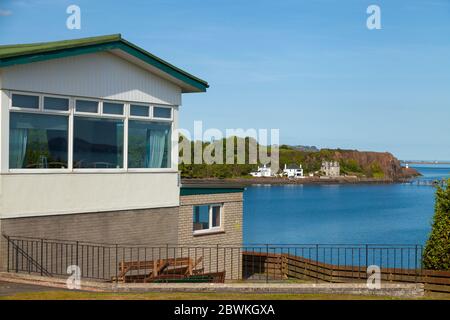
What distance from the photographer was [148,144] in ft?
66.7

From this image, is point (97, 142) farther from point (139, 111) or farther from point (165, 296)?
point (165, 296)

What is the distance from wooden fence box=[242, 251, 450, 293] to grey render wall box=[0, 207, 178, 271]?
332 cm

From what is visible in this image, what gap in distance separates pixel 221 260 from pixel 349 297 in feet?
26.4

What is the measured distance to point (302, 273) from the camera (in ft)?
86.9

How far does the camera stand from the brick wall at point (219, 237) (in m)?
21.3

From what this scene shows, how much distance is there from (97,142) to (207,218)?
524cm


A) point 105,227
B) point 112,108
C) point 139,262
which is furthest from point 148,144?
point 139,262

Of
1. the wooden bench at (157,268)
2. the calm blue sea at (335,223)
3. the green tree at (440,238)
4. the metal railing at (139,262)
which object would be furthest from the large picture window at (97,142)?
the calm blue sea at (335,223)

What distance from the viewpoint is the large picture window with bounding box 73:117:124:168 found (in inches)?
720

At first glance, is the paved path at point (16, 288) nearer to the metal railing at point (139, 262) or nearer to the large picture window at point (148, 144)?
the metal railing at point (139, 262)

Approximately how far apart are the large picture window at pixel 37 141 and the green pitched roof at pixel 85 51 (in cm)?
141
